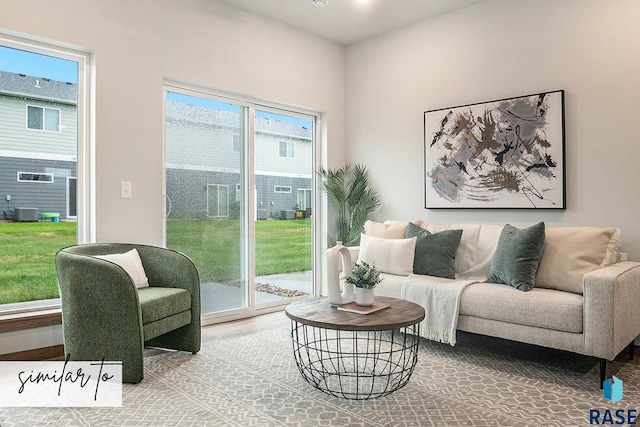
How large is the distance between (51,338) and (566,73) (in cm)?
424

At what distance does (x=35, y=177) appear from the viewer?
3.22 m

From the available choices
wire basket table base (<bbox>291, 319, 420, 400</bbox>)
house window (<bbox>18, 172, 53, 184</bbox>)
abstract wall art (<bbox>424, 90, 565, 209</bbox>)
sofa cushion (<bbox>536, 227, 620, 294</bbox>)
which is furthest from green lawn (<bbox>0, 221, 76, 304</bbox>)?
sofa cushion (<bbox>536, 227, 620, 294</bbox>)

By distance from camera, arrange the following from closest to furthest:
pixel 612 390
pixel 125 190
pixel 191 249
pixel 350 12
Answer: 1. pixel 612 390
2. pixel 125 190
3. pixel 191 249
4. pixel 350 12

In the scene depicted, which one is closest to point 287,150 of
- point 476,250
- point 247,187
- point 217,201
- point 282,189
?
point 282,189

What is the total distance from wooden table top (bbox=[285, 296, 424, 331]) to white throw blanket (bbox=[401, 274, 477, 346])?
21.1 inches

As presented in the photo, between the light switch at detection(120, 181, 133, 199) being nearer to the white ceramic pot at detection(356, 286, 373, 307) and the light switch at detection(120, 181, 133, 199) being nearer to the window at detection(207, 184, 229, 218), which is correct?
the window at detection(207, 184, 229, 218)

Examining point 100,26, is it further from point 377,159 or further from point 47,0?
point 377,159

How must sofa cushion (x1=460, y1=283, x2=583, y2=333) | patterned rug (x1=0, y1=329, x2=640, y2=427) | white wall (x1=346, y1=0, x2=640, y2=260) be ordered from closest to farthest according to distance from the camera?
patterned rug (x1=0, y1=329, x2=640, y2=427) < sofa cushion (x1=460, y1=283, x2=583, y2=333) < white wall (x1=346, y1=0, x2=640, y2=260)

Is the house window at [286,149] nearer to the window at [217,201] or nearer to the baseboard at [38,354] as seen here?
the window at [217,201]

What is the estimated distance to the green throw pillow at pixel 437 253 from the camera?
11.8 ft

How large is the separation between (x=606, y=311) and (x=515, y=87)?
2084 millimetres

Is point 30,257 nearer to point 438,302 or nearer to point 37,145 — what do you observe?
point 37,145

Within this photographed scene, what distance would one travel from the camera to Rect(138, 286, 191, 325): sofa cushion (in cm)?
278

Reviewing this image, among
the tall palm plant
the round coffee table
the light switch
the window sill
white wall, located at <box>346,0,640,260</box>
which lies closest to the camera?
the round coffee table
